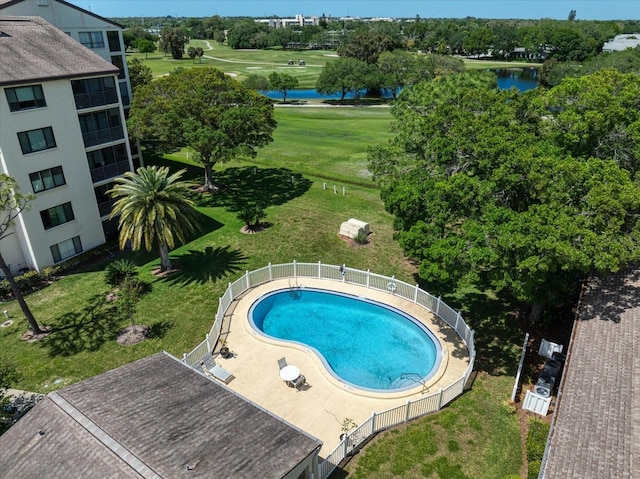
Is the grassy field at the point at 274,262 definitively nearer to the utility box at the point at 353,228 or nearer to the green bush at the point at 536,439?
the green bush at the point at 536,439

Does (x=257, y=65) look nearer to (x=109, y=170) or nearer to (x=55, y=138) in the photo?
(x=109, y=170)

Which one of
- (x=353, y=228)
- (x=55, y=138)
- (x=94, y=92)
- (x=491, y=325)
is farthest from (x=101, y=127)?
(x=491, y=325)

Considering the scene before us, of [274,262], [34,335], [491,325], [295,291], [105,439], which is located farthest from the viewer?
[274,262]

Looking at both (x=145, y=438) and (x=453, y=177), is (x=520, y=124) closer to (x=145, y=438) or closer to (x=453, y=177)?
(x=453, y=177)

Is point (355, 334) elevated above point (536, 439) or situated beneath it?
situated beneath

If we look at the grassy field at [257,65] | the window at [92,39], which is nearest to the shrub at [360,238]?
the window at [92,39]

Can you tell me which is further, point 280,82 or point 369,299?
point 280,82

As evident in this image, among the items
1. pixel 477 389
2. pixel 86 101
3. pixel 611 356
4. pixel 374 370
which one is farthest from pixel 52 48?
pixel 611 356
